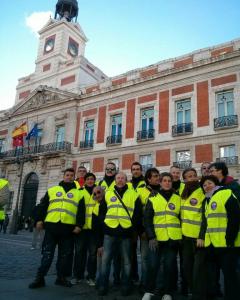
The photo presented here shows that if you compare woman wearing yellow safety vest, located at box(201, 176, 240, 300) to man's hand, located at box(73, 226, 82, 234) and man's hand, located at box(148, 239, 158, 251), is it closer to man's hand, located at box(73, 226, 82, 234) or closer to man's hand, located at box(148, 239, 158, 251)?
man's hand, located at box(148, 239, 158, 251)

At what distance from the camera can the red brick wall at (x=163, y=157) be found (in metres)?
19.4

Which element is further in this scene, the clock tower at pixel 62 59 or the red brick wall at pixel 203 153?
the clock tower at pixel 62 59

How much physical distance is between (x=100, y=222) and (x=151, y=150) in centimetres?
1545

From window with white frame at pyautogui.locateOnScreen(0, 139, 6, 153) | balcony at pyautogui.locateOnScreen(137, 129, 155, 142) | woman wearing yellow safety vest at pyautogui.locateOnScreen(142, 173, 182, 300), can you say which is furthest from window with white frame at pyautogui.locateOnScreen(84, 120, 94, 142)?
woman wearing yellow safety vest at pyautogui.locateOnScreen(142, 173, 182, 300)

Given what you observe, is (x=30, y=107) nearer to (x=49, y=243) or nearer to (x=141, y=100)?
(x=141, y=100)

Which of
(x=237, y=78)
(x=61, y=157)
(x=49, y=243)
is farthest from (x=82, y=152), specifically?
(x=49, y=243)

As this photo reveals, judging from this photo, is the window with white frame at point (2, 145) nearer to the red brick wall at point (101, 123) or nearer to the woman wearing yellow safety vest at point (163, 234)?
the red brick wall at point (101, 123)

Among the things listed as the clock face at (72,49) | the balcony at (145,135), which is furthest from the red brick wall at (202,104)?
the clock face at (72,49)

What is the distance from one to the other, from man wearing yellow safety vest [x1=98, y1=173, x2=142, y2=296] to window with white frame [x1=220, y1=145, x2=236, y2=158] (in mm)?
13744

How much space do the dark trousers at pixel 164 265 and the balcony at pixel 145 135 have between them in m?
16.2

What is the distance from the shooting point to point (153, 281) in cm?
430

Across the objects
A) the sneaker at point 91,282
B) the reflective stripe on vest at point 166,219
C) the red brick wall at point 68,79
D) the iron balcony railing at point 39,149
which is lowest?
the sneaker at point 91,282

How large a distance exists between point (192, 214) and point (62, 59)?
2893 centimetres

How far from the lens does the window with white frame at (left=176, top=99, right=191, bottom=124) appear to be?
19.5 metres
